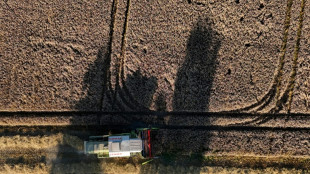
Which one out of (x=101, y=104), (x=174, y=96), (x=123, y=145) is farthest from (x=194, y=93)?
(x=101, y=104)

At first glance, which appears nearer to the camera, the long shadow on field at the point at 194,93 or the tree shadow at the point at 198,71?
the long shadow on field at the point at 194,93

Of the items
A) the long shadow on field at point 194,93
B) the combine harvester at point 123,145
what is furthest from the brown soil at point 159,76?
the combine harvester at point 123,145

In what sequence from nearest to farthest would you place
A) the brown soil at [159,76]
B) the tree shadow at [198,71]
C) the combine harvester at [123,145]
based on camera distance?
the combine harvester at [123,145]
the brown soil at [159,76]
the tree shadow at [198,71]

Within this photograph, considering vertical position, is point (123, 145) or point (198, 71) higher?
point (198, 71)

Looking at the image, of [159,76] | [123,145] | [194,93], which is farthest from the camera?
[159,76]

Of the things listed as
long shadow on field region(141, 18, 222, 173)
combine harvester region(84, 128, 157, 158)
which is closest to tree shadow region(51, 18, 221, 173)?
long shadow on field region(141, 18, 222, 173)

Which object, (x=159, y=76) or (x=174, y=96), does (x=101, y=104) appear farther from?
(x=174, y=96)

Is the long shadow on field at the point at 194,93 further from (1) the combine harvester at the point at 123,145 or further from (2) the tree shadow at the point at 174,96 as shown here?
(1) the combine harvester at the point at 123,145
